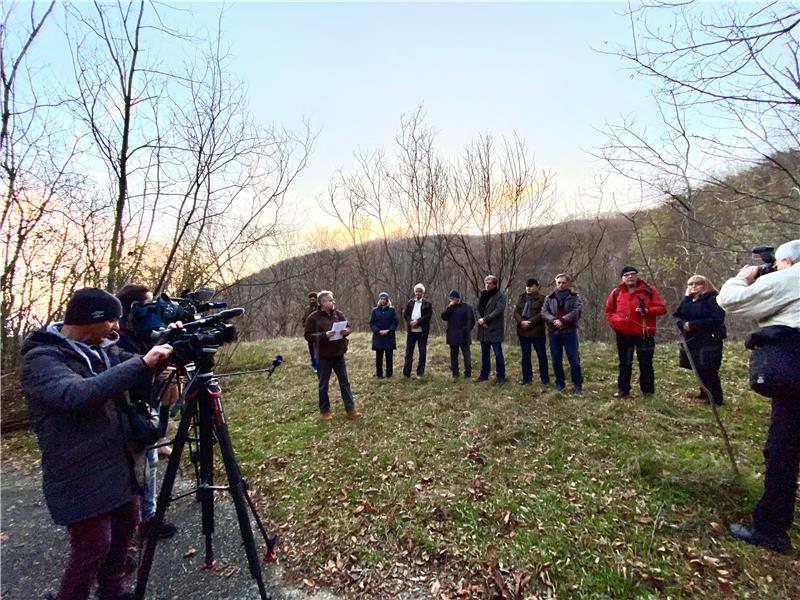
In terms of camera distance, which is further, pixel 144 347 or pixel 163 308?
pixel 144 347

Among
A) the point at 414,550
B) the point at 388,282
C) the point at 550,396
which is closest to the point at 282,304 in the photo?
the point at 388,282

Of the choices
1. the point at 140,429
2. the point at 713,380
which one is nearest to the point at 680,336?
the point at 713,380

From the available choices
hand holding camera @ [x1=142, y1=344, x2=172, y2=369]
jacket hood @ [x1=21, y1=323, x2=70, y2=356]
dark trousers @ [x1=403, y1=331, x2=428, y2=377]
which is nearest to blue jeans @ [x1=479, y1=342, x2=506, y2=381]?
dark trousers @ [x1=403, y1=331, x2=428, y2=377]

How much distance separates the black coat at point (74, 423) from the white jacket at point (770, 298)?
12.9 feet

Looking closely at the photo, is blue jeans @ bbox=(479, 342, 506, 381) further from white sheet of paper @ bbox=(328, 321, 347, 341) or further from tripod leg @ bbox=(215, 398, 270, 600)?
tripod leg @ bbox=(215, 398, 270, 600)

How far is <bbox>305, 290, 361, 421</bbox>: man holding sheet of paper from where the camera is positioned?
589 cm

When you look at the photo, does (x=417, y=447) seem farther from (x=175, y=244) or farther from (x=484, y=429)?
(x=175, y=244)

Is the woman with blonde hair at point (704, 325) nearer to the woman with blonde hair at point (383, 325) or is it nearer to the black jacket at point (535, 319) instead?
the black jacket at point (535, 319)

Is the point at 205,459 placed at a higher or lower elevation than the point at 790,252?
lower

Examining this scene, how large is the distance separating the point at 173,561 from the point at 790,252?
5.35 meters

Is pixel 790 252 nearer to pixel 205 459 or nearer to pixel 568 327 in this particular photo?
pixel 568 327

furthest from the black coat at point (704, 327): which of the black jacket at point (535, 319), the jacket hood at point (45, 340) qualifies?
the jacket hood at point (45, 340)

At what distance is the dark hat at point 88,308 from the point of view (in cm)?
227

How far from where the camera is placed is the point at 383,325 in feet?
26.8
